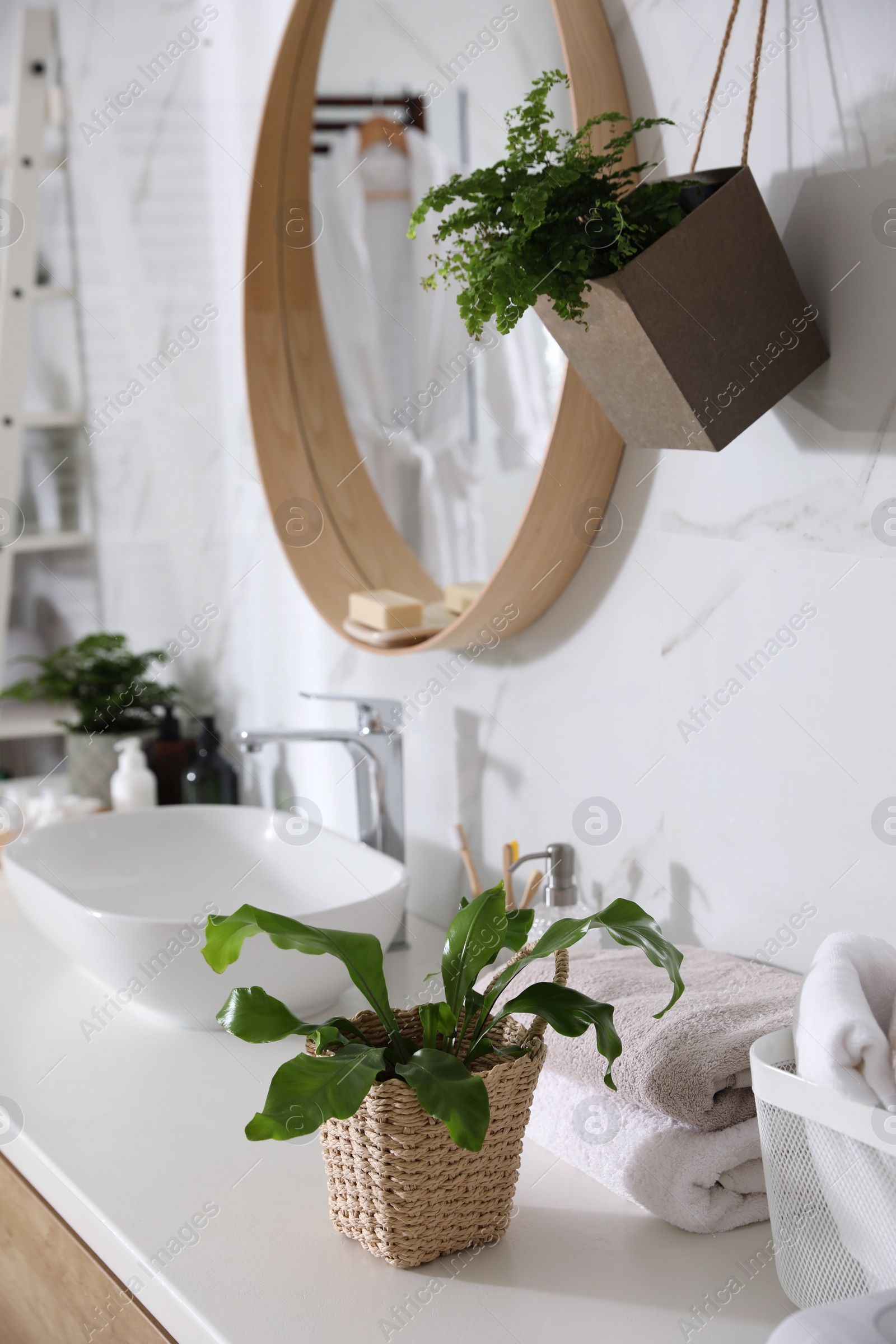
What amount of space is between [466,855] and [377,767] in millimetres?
165

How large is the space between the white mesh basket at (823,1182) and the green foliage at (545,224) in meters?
0.49

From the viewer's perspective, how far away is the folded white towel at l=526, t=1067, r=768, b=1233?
2.51 ft

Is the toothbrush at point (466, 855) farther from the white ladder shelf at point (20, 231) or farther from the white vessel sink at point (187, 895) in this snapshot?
the white ladder shelf at point (20, 231)

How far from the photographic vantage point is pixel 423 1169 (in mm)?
723

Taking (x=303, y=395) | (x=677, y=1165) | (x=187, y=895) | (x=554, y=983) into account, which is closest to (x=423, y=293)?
(x=303, y=395)

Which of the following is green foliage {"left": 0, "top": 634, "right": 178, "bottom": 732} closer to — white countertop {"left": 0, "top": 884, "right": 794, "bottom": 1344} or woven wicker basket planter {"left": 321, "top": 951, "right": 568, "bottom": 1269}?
white countertop {"left": 0, "top": 884, "right": 794, "bottom": 1344}

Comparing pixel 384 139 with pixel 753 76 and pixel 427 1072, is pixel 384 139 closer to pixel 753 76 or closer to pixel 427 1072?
pixel 753 76

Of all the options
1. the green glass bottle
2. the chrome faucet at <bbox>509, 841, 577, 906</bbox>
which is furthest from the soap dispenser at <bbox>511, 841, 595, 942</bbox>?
the green glass bottle

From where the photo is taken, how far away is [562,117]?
1.04 meters

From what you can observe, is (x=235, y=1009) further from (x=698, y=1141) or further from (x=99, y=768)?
(x=99, y=768)

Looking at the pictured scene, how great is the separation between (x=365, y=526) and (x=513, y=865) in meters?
0.51

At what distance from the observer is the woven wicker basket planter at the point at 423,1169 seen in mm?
714

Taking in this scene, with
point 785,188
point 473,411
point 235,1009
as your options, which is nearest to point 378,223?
point 473,411

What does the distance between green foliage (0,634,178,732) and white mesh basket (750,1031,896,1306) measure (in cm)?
122
